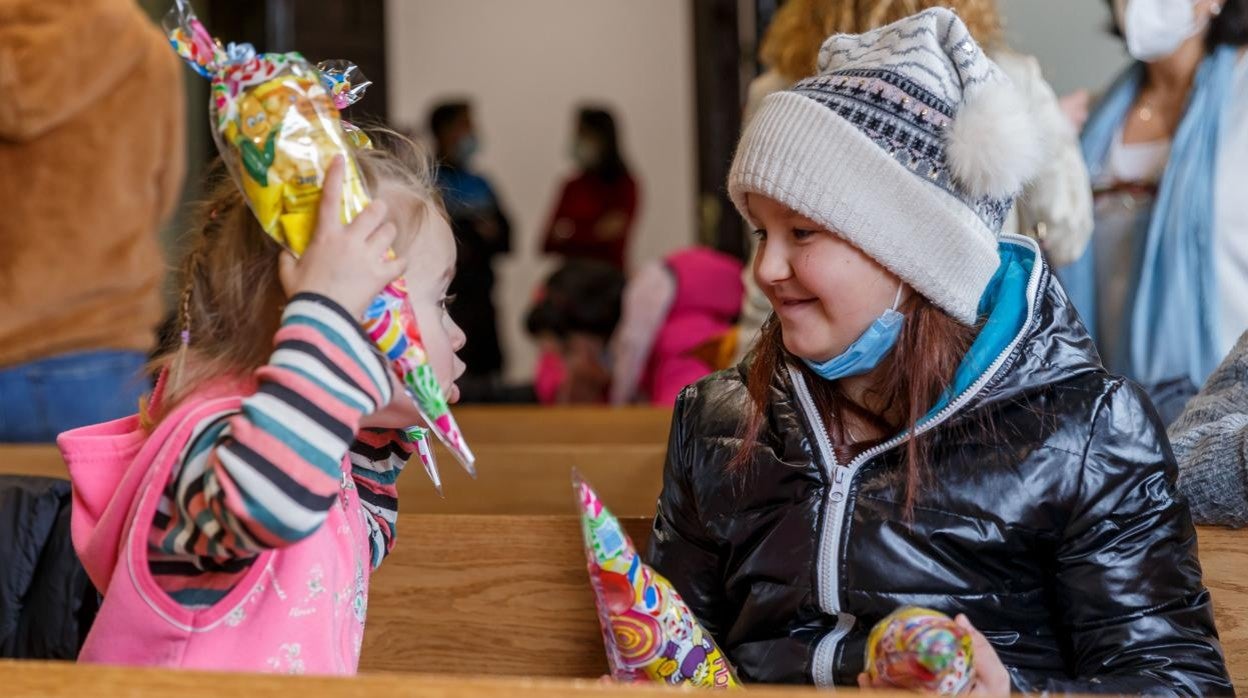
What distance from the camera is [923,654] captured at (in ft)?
4.46

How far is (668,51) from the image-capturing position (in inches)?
362

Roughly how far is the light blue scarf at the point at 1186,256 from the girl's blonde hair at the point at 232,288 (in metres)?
1.79

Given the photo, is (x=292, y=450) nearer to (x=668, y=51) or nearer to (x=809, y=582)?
(x=809, y=582)

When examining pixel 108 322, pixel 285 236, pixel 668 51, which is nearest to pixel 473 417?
pixel 108 322

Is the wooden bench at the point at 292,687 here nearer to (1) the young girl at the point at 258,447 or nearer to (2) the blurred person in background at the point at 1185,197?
(1) the young girl at the point at 258,447

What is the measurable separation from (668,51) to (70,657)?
7498mm

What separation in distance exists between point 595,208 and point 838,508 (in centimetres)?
636

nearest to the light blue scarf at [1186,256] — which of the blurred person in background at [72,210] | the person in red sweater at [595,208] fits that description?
the blurred person in background at [72,210]

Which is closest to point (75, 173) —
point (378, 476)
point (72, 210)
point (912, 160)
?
point (72, 210)

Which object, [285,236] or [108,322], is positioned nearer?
[285,236]

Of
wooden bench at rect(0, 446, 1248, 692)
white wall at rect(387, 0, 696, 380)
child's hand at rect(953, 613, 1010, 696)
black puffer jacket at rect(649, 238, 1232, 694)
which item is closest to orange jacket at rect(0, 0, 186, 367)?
wooden bench at rect(0, 446, 1248, 692)

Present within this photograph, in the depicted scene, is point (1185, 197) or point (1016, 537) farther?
point (1185, 197)

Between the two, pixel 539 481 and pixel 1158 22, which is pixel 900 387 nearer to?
pixel 539 481

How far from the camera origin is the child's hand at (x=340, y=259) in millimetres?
1323
